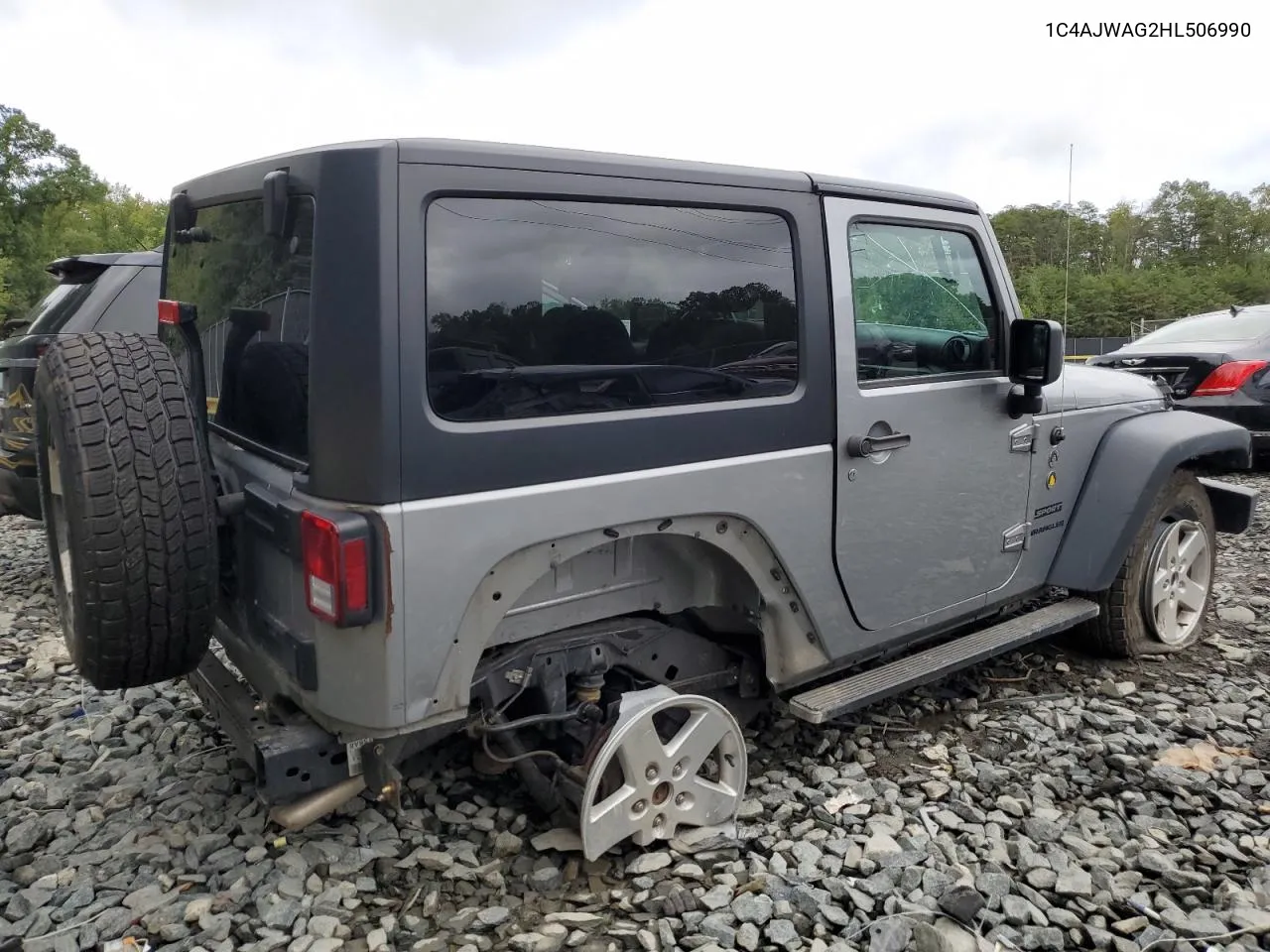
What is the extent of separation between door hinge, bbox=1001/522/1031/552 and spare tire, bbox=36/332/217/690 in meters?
2.87

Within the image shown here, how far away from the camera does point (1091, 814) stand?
3076 millimetres

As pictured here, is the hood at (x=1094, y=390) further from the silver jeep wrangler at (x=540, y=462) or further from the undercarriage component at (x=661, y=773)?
the undercarriage component at (x=661, y=773)

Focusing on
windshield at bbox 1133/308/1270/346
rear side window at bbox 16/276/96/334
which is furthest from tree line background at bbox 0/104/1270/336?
rear side window at bbox 16/276/96/334

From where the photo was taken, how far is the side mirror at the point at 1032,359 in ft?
11.2

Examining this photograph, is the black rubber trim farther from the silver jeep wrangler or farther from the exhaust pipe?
the exhaust pipe

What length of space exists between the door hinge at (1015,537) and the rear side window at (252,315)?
106 inches

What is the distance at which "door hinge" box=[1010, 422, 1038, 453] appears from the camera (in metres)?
3.66

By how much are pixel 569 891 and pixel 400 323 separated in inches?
66.4

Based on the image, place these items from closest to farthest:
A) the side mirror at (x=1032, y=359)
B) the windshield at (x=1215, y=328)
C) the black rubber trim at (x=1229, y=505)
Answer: the side mirror at (x=1032, y=359) → the black rubber trim at (x=1229, y=505) → the windshield at (x=1215, y=328)

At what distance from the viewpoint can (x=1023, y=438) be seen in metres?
3.69

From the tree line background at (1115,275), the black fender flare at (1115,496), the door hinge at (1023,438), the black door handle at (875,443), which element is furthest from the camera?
the tree line background at (1115,275)

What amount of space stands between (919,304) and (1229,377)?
A: 6.29 meters

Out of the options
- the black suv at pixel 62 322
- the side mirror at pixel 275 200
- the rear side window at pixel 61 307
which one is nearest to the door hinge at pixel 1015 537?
the side mirror at pixel 275 200

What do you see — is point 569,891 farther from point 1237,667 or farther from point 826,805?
point 1237,667
